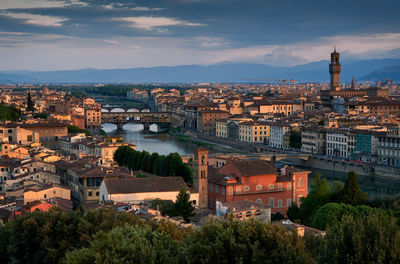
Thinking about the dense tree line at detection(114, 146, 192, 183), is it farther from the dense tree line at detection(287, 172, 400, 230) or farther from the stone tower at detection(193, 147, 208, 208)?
the dense tree line at detection(287, 172, 400, 230)

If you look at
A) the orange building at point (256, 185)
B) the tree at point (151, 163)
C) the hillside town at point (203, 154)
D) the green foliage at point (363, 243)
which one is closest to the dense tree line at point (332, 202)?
the orange building at point (256, 185)

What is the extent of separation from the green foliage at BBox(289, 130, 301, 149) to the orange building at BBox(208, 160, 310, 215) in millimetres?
Answer: 19670

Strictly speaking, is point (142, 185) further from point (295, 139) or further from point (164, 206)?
point (295, 139)

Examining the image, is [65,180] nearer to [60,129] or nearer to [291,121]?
[60,129]

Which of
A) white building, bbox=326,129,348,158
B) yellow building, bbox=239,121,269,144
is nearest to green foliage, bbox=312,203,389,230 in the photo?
white building, bbox=326,129,348,158

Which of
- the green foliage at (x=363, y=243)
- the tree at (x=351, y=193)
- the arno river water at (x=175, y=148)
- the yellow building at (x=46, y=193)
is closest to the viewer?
the green foliage at (x=363, y=243)

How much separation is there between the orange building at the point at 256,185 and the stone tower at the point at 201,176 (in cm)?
48

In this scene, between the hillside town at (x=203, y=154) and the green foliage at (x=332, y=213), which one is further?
the hillside town at (x=203, y=154)

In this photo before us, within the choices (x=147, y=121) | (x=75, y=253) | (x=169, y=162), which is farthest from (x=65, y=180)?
(x=147, y=121)

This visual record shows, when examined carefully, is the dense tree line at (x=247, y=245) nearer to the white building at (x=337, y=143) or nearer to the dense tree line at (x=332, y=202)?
the dense tree line at (x=332, y=202)

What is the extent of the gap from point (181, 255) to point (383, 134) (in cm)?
2660

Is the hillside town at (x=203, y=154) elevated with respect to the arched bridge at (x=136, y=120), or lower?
elevated

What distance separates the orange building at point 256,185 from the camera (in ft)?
59.5

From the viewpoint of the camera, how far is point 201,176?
17484mm
